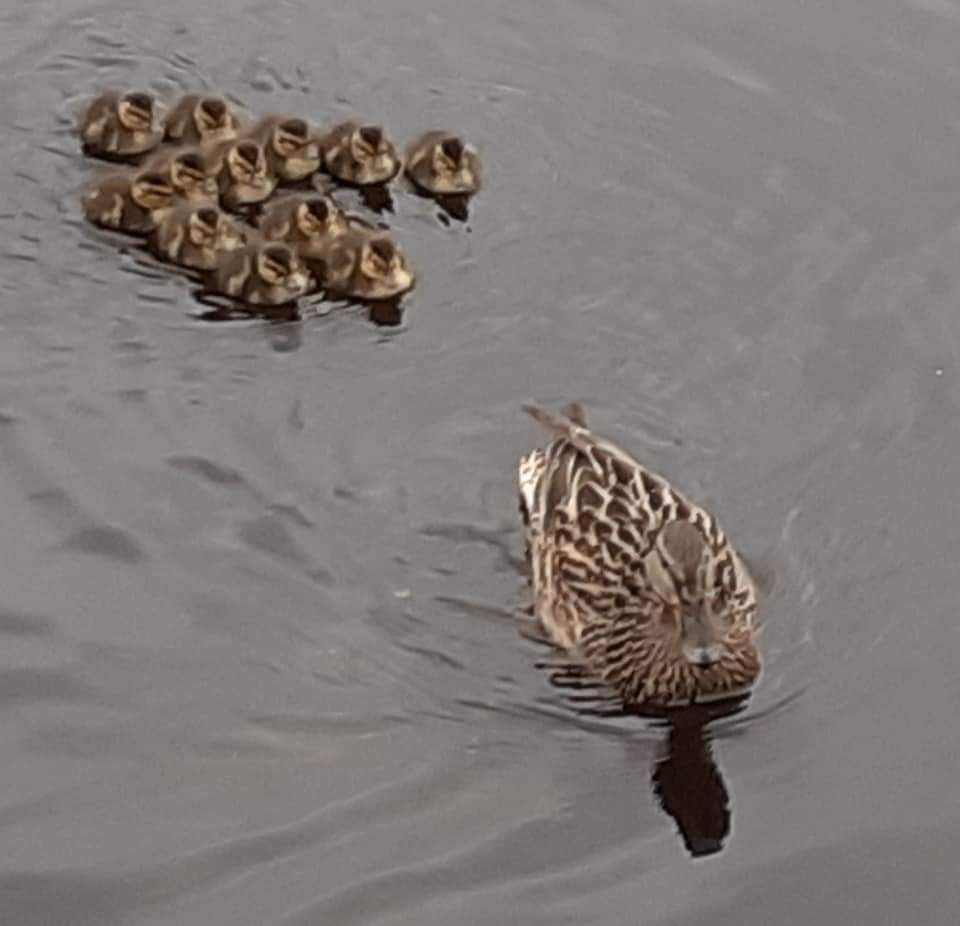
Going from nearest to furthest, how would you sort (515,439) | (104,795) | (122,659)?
(104,795) → (122,659) → (515,439)

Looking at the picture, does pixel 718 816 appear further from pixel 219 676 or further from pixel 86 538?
pixel 86 538

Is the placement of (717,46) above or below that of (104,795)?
above

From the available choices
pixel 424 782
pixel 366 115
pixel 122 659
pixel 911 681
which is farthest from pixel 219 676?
pixel 366 115

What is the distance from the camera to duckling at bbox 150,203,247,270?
5.48 m

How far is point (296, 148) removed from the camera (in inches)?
227

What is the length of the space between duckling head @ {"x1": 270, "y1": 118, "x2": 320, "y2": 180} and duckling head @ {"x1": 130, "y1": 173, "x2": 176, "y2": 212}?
0.28 metres

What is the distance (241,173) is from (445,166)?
47 centimetres

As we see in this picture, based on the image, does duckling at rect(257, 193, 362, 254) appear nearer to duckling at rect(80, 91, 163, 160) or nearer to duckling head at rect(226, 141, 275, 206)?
duckling head at rect(226, 141, 275, 206)

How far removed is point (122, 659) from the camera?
4.30 m

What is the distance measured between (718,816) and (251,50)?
2881 mm

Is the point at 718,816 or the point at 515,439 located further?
the point at 515,439

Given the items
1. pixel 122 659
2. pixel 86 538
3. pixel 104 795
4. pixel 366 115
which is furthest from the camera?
pixel 366 115

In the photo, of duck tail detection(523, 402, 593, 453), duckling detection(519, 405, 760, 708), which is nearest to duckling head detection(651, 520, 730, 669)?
duckling detection(519, 405, 760, 708)

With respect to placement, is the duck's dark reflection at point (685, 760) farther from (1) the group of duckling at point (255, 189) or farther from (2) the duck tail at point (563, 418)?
(1) the group of duckling at point (255, 189)
